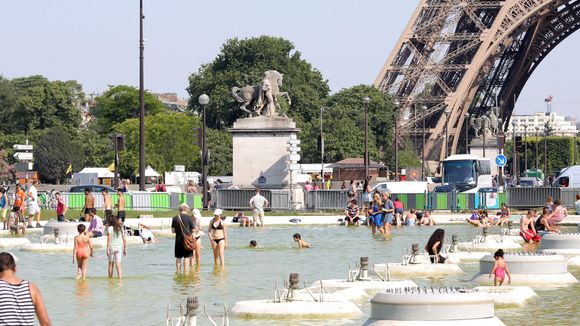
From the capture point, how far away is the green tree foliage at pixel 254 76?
113m

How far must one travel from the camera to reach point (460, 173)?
7675cm

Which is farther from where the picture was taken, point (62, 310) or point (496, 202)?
point (496, 202)

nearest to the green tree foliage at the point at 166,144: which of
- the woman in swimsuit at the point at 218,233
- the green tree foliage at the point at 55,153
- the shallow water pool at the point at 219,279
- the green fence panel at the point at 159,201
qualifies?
the green tree foliage at the point at 55,153

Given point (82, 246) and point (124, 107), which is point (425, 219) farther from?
point (124, 107)

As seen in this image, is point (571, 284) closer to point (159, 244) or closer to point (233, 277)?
point (233, 277)

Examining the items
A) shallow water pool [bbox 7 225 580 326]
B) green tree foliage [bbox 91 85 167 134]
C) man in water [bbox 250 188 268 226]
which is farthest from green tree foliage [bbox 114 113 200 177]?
shallow water pool [bbox 7 225 580 326]

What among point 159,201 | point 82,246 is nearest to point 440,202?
point 159,201

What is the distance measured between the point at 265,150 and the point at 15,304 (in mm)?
41322

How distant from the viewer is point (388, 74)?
3831 inches

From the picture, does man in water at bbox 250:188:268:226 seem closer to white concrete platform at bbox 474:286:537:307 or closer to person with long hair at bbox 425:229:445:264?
person with long hair at bbox 425:229:445:264

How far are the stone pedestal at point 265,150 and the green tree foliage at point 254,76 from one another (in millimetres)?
57375

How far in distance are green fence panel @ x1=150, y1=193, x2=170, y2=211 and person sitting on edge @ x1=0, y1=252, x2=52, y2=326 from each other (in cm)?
4078

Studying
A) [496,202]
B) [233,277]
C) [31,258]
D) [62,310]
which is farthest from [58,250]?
[496,202]

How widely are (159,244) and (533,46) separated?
6998 centimetres
